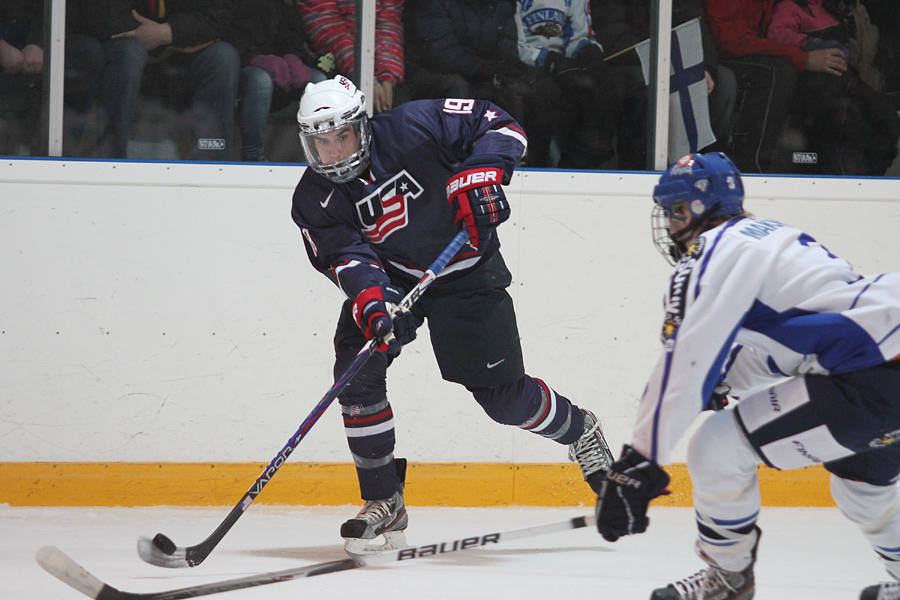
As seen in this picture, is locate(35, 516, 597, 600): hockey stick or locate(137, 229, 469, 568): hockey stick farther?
locate(137, 229, 469, 568): hockey stick

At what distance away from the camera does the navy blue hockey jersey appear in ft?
8.42

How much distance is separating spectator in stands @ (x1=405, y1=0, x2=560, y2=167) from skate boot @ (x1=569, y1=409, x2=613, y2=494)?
124 cm

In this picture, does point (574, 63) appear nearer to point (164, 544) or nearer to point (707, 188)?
point (707, 188)

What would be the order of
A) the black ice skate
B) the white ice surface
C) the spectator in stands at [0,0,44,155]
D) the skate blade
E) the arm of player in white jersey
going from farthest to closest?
the spectator in stands at [0,0,44,155] → the skate blade → the white ice surface → the black ice skate → the arm of player in white jersey

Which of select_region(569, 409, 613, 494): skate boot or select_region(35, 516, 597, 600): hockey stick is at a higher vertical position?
select_region(35, 516, 597, 600): hockey stick

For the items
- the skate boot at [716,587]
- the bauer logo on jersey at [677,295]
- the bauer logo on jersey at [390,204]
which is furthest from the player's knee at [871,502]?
the bauer logo on jersey at [390,204]

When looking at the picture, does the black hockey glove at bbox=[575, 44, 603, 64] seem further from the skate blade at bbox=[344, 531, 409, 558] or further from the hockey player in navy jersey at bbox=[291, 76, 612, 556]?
the skate blade at bbox=[344, 531, 409, 558]

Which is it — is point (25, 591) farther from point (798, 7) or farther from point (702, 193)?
point (798, 7)

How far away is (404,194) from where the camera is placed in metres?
2.59

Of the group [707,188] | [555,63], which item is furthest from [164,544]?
[555,63]

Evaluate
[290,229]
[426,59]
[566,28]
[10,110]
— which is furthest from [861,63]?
[10,110]

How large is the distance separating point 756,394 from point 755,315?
146 mm

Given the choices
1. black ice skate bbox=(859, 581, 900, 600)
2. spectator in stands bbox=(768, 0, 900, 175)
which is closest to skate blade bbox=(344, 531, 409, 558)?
black ice skate bbox=(859, 581, 900, 600)

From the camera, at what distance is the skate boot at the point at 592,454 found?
276 cm
